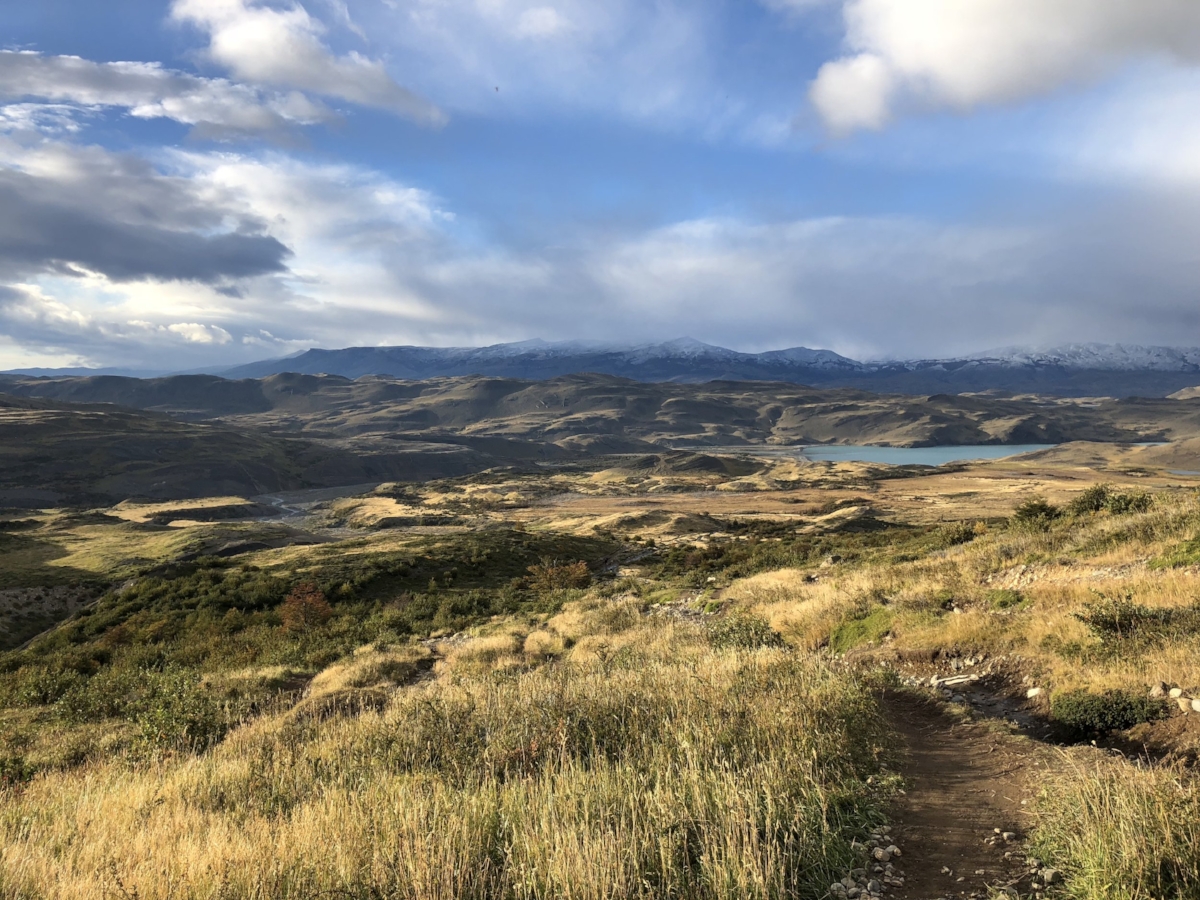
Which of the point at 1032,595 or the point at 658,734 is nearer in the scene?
the point at 658,734

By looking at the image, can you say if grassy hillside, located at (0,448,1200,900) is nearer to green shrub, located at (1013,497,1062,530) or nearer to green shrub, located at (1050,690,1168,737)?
green shrub, located at (1050,690,1168,737)

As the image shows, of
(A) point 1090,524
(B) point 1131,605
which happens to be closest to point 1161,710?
(B) point 1131,605

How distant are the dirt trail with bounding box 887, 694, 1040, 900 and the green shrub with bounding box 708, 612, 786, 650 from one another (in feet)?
14.4

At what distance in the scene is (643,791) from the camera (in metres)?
5.27

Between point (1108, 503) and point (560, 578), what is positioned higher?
point (1108, 503)

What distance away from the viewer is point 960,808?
562 centimetres

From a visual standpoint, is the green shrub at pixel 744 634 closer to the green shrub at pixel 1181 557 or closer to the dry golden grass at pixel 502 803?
A: the dry golden grass at pixel 502 803

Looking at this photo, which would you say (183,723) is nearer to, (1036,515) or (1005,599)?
(1005,599)

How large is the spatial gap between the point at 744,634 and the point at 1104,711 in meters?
6.91

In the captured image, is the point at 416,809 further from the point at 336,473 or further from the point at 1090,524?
the point at 336,473

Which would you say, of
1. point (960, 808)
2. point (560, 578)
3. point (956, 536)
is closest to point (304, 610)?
point (560, 578)

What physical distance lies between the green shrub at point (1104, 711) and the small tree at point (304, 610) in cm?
2254

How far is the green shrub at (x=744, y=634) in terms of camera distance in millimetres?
12711

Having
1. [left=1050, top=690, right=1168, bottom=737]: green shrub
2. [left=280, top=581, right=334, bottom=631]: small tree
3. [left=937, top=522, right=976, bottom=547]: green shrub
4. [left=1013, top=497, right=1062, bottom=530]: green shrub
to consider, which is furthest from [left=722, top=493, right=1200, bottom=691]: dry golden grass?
[left=280, top=581, right=334, bottom=631]: small tree
